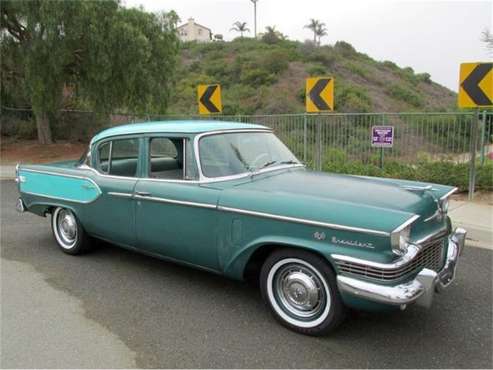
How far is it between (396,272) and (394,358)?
25.2 inches

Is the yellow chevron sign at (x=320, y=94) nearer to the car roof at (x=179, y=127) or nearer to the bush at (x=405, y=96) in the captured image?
the car roof at (x=179, y=127)

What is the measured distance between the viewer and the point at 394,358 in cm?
308

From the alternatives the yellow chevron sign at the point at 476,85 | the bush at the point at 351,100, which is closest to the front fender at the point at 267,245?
the yellow chevron sign at the point at 476,85

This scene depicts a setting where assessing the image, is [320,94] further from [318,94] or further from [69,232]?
[69,232]

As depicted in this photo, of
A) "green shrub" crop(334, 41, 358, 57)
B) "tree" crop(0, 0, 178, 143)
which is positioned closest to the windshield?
"tree" crop(0, 0, 178, 143)

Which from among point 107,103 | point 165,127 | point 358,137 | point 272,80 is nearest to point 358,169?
point 358,137

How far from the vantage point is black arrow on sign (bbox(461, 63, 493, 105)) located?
23.7 feet

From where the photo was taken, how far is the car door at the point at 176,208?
3818mm

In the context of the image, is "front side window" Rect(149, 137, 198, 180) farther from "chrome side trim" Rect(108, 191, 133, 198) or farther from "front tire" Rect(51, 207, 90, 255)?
"front tire" Rect(51, 207, 90, 255)

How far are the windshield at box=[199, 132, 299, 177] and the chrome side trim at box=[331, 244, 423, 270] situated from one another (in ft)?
4.56

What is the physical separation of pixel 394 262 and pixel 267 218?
3.28 ft

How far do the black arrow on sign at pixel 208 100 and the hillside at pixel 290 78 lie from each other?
71.8 ft

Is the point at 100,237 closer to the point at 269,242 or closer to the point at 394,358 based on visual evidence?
the point at 269,242

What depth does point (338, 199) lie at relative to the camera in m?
3.34
